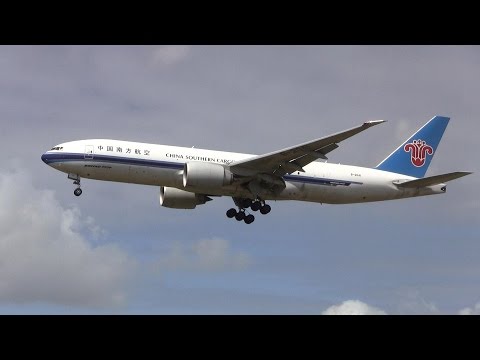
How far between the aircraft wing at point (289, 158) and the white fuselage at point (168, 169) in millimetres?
1356

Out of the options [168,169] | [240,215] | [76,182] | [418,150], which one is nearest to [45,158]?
[76,182]

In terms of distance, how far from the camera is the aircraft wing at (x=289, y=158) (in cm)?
4397

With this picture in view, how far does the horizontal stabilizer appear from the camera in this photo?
46.2 m

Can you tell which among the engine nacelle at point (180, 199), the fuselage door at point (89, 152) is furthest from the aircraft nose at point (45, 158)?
the engine nacelle at point (180, 199)

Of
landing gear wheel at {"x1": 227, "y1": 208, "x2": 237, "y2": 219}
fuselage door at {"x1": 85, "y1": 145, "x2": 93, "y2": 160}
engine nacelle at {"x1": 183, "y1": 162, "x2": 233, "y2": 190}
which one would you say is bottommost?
landing gear wheel at {"x1": 227, "y1": 208, "x2": 237, "y2": 219}

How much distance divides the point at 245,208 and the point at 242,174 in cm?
382

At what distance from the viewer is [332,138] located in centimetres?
4344

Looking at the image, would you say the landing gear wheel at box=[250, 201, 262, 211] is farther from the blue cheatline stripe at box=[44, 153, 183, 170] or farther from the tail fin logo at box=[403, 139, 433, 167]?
the tail fin logo at box=[403, 139, 433, 167]

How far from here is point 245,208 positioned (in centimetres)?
4972

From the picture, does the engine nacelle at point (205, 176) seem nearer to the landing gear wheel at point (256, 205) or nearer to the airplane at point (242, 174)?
the airplane at point (242, 174)

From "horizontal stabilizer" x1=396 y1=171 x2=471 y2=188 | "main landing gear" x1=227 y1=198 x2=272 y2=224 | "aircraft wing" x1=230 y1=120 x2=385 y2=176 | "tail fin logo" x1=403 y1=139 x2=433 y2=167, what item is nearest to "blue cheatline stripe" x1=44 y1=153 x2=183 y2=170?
"aircraft wing" x1=230 y1=120 x2=385 y2=176

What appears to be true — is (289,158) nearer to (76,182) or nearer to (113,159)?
(113,159)

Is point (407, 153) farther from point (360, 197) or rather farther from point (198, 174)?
point (198, 174)

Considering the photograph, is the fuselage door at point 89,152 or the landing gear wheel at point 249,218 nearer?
the fuselage door at point 89,152
